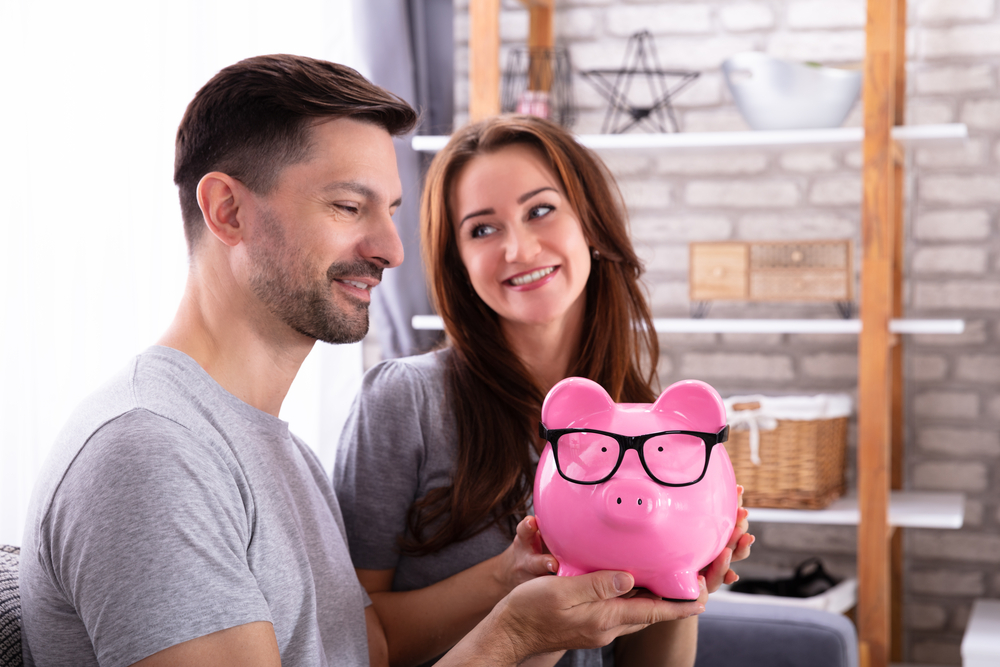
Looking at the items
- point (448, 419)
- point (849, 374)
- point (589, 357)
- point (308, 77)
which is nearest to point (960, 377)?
point (849, 374)

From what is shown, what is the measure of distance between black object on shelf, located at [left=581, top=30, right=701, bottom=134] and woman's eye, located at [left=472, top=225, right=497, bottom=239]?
4.39ft

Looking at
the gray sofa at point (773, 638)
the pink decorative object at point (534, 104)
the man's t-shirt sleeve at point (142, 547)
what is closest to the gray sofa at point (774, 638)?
the gray sofa at point (773, 638)

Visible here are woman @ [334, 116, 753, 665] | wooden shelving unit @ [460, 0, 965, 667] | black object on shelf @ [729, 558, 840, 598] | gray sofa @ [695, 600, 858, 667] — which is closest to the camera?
woman @ [334, 116, 753, 665]

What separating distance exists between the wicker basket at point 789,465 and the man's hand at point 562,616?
126 centimetres

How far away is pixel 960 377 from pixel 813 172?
2.20 ft

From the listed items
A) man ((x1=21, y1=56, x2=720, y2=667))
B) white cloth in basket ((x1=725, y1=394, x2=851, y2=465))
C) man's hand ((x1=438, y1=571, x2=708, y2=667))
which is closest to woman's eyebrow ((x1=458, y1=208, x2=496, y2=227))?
man ((x1=21, y1=56, x2=720, y2=667))

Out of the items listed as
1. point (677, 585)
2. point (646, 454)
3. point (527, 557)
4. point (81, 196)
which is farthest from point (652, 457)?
point (81, 196)

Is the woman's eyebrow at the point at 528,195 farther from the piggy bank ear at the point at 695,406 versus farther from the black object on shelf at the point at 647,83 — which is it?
the black object on shelf at the point at 647,83

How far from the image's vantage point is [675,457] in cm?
88

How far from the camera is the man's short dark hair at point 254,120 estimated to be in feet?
3.23

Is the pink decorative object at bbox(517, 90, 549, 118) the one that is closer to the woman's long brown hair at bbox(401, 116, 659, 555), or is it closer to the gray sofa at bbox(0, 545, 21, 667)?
the woman's long brown hair at bbox(401, 116, 659, 555)

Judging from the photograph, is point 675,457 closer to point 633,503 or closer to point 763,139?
point 633,503

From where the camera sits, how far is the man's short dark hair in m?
0.99

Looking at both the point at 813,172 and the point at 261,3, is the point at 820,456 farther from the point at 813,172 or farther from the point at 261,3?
the point at 261,3
